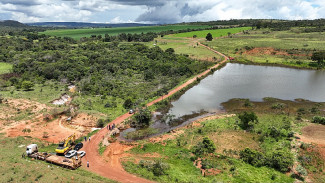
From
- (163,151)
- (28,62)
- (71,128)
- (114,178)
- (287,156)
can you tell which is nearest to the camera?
(114,178)

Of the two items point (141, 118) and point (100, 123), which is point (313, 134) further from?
point (100, 123)

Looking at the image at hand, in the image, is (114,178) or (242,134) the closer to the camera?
(114,178)

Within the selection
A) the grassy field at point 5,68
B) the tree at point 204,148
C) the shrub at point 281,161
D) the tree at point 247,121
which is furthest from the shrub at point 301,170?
the grassy field at point 5,68

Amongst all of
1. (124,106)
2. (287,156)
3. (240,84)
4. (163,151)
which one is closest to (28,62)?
(124,106)

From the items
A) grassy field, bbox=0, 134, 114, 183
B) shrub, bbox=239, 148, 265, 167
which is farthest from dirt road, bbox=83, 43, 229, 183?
shrub, bbox=239, 148, 265, 167

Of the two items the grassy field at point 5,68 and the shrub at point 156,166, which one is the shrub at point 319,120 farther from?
the grassy field at point 5,68

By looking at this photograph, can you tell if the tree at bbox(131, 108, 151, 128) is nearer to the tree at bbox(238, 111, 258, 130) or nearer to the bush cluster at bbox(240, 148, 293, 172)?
the tree at bbox(238, 111, 258, 130)

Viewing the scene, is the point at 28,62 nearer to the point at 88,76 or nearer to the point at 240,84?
the point at 88,76

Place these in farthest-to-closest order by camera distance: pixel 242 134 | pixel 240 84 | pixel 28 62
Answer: pixel 28 62, pixel 240 84, pixel 242 134
